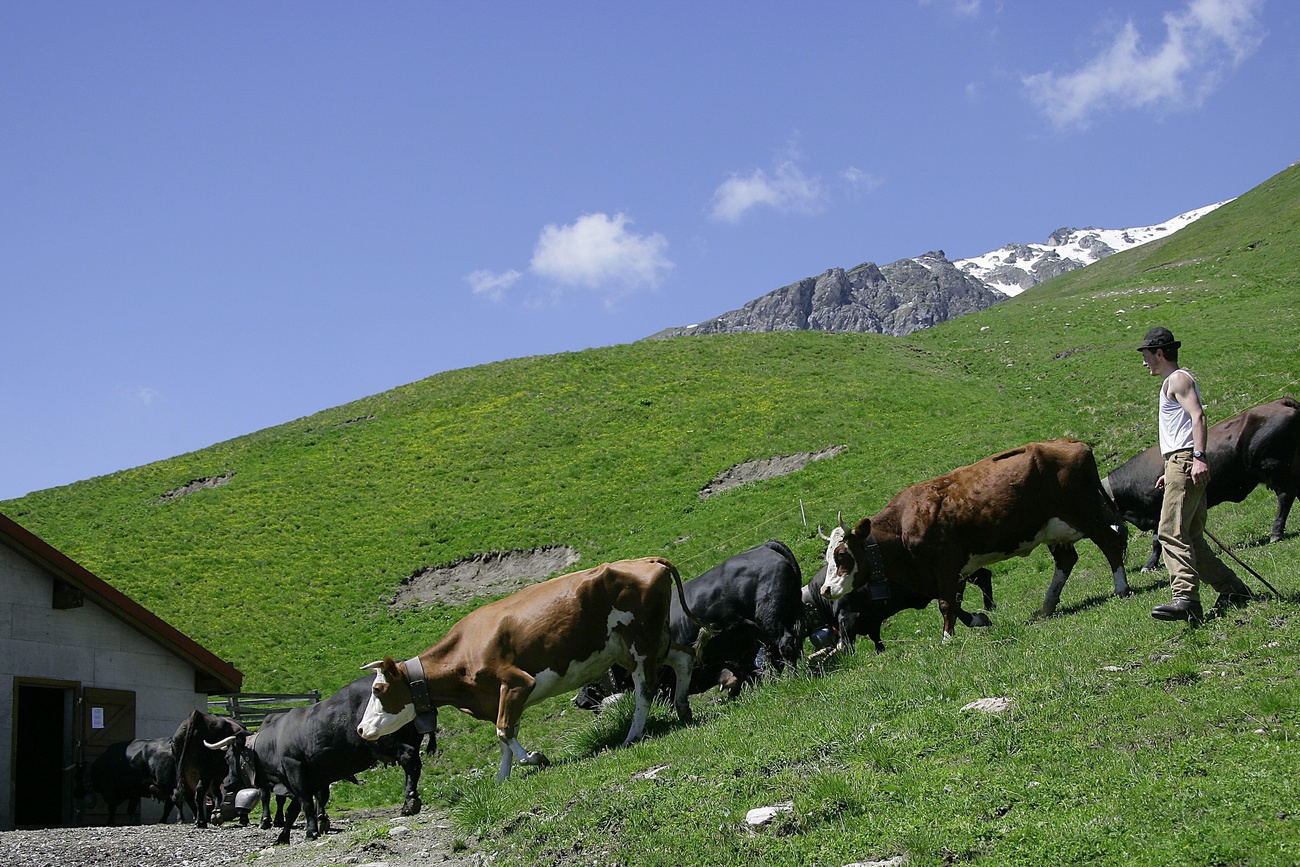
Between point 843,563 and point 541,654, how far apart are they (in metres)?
4.72

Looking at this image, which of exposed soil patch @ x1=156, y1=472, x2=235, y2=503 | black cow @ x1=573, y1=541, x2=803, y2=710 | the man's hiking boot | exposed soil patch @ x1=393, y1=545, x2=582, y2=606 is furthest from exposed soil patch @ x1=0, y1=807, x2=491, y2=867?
exposed soil patch @ x1=156, y1=472, x2=235, y2=503

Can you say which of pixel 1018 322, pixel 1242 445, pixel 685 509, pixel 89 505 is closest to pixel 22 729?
pixel 685 509

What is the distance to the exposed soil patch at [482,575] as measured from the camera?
36.9 metres

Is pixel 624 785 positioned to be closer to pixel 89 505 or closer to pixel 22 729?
pixel 22 729

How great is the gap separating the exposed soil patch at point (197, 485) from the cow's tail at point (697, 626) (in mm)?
42406

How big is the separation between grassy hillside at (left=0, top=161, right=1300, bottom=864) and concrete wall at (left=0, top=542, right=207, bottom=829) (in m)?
4.95

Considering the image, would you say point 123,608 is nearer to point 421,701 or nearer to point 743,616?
point 421,701

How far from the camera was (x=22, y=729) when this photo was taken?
24.2m

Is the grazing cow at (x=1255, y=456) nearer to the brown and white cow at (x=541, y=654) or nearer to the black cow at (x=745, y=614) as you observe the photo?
the black cow at (x=745, y=614)

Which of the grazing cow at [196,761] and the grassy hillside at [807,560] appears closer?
the grassy hillside at [807,560]

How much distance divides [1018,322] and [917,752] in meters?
59.4

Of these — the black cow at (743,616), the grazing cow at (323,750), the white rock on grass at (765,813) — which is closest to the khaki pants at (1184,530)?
the white rock on grass at (765,813)

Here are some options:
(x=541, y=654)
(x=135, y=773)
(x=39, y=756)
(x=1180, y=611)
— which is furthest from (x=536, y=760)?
(x=39, y=756)

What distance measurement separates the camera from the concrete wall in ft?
66.0
